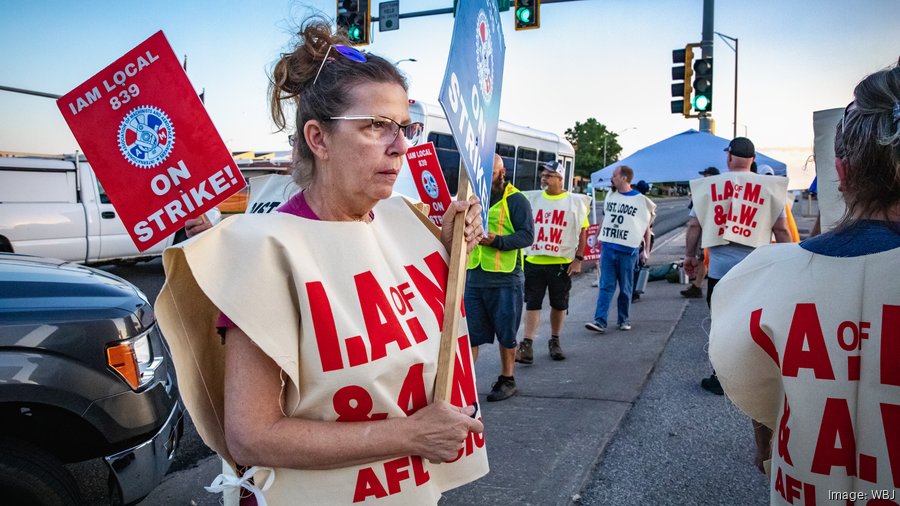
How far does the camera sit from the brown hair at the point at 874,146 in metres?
1.53

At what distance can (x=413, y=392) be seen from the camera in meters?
1.62

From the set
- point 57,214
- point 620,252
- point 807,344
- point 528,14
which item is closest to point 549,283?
point 620,252

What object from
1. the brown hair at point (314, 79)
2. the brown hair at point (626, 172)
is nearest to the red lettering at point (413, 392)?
the brown hair at point (314, 79)

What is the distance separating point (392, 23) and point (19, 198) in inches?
315

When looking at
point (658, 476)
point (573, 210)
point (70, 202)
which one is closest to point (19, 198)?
point (70, 202)

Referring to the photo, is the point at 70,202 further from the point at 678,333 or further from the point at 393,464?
the point at 393,464

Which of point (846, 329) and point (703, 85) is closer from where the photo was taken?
point (846, 329)

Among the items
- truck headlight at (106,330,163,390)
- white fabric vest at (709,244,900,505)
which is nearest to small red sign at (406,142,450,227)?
truck headlight at (106,330,163,390)

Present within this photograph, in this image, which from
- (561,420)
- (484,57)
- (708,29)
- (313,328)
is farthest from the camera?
(708,29)

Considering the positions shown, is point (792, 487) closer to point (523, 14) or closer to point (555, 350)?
point (555, 350)

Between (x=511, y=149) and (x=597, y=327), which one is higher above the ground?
(x=511, y=149)

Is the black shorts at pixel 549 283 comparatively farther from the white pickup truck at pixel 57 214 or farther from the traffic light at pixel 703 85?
the traffic light at pixel 703 85

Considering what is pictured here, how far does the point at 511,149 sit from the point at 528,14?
3.51 m

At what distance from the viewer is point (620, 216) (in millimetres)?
8281
